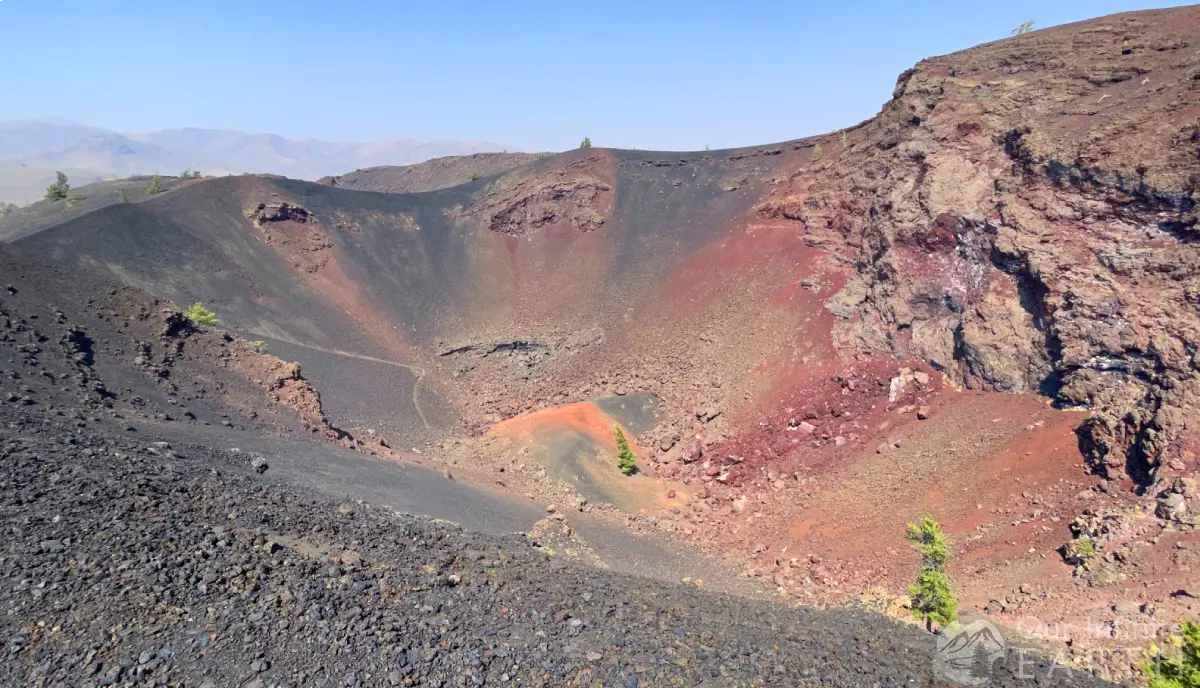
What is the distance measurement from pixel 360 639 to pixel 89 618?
3.07 meters

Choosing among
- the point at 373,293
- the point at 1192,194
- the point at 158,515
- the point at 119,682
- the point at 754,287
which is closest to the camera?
the point at 119,682

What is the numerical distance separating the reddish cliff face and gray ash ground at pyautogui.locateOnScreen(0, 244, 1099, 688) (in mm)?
14071

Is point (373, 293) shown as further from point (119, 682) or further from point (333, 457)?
point (119, 682)

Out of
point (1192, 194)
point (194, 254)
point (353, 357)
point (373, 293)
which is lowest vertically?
point (353, 357)

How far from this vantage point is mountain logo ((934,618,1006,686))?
984cm

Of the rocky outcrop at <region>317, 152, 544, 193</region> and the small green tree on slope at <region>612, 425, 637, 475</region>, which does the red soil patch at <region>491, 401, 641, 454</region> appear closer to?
the small green tree on slope at <region>612, 425, 637, 475</region>

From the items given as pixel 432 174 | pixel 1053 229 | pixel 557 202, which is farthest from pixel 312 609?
pixel 432 174

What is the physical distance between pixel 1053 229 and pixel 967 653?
19355 millimetres

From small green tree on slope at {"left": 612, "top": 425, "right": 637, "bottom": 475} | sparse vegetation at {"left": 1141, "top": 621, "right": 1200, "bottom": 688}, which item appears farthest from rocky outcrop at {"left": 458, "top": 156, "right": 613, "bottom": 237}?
sparse vegetation at {"left": 1141, "top": 621, "right": 1200, "bottom": 688}

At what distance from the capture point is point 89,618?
24.7 feet

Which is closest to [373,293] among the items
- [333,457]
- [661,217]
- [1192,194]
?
[661,217]

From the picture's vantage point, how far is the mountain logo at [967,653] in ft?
32.3

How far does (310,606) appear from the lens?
8.73 meters

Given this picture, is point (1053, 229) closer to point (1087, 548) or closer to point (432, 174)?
point (1087, 548)
